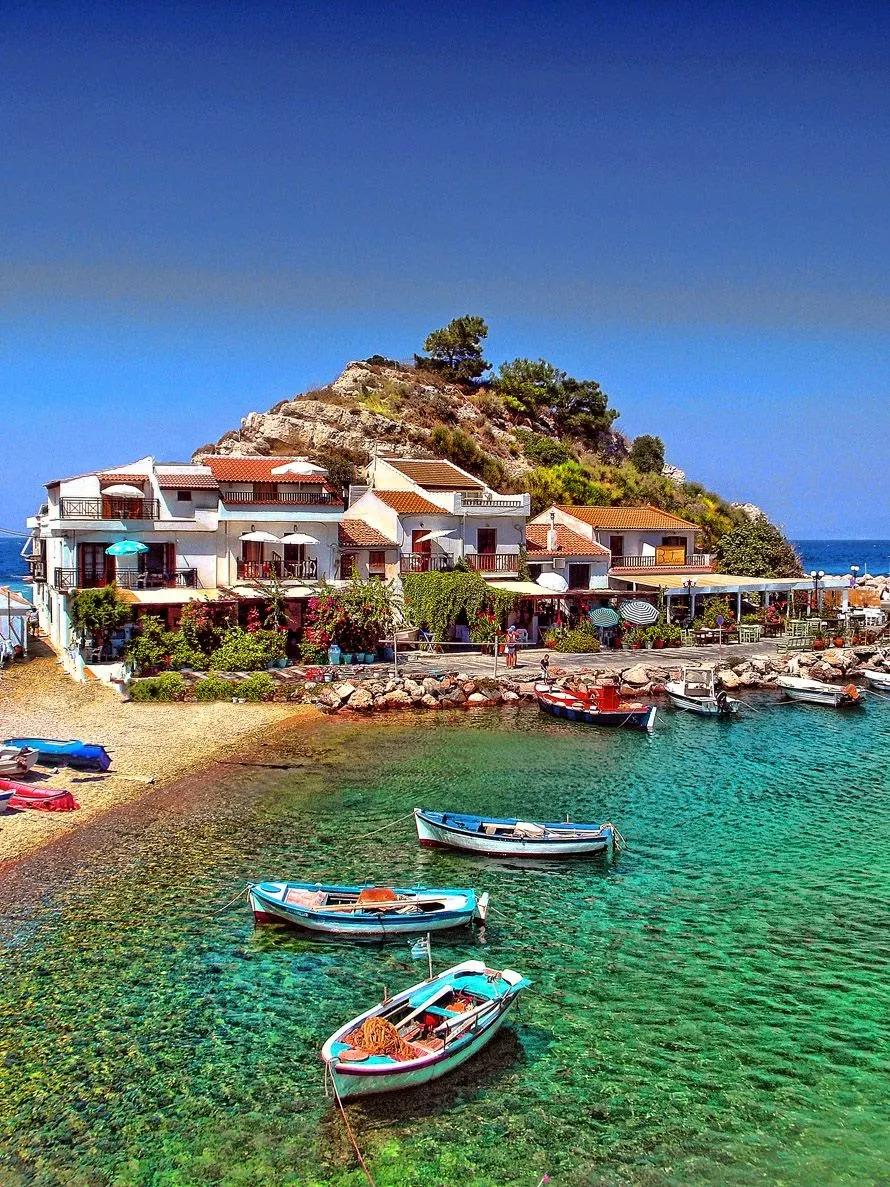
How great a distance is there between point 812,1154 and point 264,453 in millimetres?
58686

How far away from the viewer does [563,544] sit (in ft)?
178

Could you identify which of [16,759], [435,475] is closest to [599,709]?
[16,759]

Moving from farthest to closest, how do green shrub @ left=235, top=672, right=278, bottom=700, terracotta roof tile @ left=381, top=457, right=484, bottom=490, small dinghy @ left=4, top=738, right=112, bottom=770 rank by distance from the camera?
1. terracotta roof tile @ left=381, top=457, right=484, bottom=490
2. green shrub @ left=235, top=672, right=278, bottom=700
3. small dinghy @ left=4, top=738, right=112, bottom=770

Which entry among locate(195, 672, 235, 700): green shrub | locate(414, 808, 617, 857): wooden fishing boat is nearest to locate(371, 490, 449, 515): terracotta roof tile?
locate(195, 672, 235, 700): green shrub

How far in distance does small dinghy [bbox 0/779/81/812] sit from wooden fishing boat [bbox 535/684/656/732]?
62.8 ft

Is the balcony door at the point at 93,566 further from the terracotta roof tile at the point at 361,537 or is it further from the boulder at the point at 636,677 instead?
the boulder at the point at 636,677

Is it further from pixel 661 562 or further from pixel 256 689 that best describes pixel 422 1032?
pixel 661 562

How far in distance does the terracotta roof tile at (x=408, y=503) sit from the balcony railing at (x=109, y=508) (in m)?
12.2

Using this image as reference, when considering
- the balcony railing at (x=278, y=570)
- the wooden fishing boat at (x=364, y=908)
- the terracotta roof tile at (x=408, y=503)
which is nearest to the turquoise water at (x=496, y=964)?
the wooden fishing boat at (x=364, y=908)

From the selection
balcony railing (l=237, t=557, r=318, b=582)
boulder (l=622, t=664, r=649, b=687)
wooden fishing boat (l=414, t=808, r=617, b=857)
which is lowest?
wooden fishing boat (l=414, t=808, r=617, b=857)

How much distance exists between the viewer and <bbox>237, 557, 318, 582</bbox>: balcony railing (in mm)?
45438

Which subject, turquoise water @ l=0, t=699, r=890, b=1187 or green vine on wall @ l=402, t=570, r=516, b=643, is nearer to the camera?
turquoise water @ l=0, t=699, r=890, b=1187

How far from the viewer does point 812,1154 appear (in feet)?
40.7

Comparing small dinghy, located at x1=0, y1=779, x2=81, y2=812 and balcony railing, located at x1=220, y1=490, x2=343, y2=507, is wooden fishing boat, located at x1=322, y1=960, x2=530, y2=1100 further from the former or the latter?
balcony railing, located at x1=220, y1=490, x2=343, y2=507
